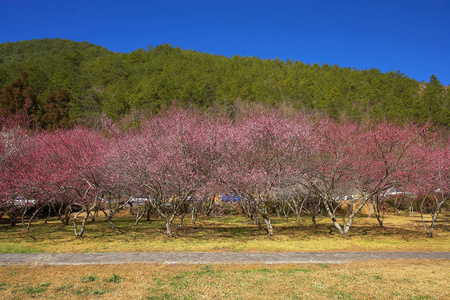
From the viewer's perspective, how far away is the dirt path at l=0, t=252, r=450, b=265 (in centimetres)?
969

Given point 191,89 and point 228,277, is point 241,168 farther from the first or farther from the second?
point 191,89

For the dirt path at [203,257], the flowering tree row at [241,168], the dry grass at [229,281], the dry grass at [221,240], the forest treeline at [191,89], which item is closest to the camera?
the dry grass at [229,281]

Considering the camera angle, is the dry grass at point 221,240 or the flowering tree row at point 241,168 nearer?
the dry grass at point 221,240

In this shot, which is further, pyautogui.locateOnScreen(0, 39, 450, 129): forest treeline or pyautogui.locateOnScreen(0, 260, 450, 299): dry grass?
pyautogui.locateOnScreen(0, 39, 450, 129): forest treeline

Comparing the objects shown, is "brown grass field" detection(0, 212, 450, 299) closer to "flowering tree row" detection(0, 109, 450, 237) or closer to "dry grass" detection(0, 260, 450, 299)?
"dry grass" detection(0, 260, 450, 299)

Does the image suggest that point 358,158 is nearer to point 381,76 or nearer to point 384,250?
point 384,250

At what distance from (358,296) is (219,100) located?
38.7 m

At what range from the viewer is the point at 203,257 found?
404 inches

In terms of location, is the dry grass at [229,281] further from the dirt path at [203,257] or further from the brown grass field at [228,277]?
the dirt path at [203,257]

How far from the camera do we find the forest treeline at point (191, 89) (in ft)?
134

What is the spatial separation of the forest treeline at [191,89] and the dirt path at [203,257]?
76.3ft

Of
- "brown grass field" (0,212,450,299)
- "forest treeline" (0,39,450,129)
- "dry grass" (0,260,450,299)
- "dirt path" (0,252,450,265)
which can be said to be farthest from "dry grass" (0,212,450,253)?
"forest treeline" (0,39,450,129)

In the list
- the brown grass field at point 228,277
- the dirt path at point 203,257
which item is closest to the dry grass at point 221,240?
the brown grass field at point 228,277

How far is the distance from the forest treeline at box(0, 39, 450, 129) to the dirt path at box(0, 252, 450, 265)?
916 inches
